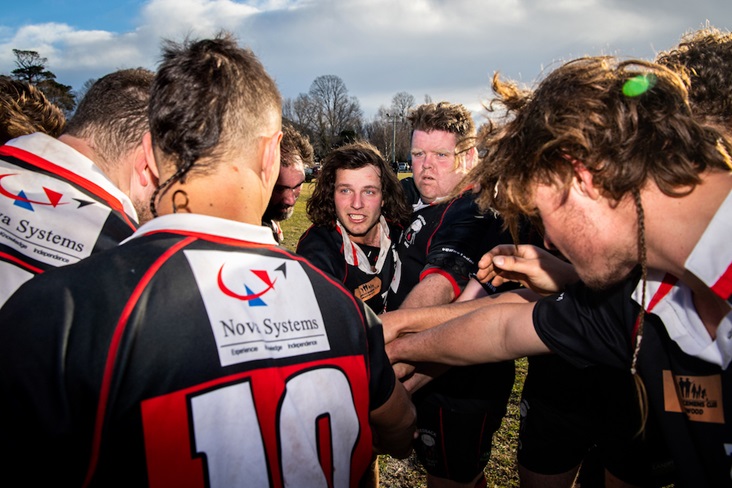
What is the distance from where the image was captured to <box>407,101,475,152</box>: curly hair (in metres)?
3.55

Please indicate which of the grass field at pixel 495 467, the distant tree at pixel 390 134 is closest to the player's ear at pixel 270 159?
the grass field at pixel 495 467

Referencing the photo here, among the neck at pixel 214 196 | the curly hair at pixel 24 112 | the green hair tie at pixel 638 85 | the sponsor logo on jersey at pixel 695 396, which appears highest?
the curly hair at pixel 24 112

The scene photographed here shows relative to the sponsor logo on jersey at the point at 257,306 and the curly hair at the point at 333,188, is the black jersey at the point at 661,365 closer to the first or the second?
the sponsor logo on jersey at the point at 257,306

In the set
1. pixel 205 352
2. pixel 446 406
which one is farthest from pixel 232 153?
pixel 446 406

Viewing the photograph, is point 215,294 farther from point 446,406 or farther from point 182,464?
point 446,406

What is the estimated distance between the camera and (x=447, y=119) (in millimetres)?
3549

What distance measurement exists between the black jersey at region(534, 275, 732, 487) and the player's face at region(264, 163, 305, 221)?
2.66 m

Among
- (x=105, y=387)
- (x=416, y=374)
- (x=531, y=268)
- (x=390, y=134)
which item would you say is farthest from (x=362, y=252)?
(x=390, y=134)

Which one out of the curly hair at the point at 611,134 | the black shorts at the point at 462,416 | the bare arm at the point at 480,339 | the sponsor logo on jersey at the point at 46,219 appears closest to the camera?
the curly hair at the point at 611,134

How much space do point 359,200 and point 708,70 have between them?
2.40 m

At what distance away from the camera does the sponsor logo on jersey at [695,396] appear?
5.24 ft

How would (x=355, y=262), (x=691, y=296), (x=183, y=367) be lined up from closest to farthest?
(x=183, y=367) < (x=691, y=296) < (x=355, y=262)

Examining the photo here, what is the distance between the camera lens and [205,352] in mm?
1204

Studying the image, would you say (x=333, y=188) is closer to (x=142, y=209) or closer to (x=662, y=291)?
(x=142, y=209)
